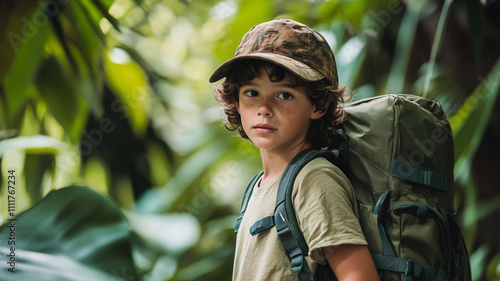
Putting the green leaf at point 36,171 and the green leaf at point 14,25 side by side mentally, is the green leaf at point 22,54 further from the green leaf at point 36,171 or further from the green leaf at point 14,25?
the green leaf at point 36,171

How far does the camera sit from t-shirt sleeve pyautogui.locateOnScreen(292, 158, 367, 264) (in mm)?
610

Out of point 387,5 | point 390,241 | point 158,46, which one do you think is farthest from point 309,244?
point 158,46

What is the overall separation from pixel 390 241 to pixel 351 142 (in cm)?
16

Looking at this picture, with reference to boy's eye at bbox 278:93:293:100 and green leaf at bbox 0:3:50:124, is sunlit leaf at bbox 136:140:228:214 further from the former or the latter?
boy's eye at bbox 278:93:293:100

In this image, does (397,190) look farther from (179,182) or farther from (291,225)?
(179,182)

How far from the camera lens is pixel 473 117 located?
4.43ft

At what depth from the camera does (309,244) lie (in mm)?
621

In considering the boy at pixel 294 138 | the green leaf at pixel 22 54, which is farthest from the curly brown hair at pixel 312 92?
the green leaf at pixel 22 54

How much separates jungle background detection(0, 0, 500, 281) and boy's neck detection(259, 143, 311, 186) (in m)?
0.70

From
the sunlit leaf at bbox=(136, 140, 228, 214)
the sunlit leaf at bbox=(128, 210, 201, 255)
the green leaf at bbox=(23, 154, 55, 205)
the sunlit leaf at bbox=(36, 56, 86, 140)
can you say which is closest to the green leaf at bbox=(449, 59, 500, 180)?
the sunlit leaf at bbox=(136, 140, 228, 214)

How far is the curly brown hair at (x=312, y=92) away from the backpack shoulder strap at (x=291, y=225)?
72mm

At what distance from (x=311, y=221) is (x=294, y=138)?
156 mm

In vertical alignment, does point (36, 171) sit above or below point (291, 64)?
above

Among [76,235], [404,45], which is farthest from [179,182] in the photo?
[404,45]
